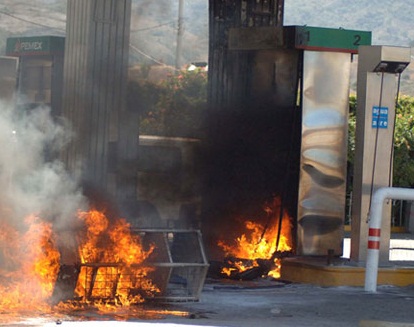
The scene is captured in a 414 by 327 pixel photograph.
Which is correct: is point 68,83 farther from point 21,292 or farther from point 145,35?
point 21,292

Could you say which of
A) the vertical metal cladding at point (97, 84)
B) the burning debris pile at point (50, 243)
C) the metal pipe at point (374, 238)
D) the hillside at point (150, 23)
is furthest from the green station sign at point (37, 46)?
the metal pipe at point (374, 238)

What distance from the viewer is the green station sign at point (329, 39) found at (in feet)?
54.0

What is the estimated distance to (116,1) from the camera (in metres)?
14.8

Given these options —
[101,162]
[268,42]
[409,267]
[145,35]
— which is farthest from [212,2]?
[409,267]

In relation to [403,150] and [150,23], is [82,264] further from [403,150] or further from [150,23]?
[403,150]

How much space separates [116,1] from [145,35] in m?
0.69

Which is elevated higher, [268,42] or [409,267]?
[268,42]

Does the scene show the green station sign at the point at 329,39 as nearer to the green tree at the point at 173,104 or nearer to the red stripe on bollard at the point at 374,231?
the green tree at the point at 173,104

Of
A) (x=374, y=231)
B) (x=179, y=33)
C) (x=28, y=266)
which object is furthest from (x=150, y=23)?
(x=28, y=266)

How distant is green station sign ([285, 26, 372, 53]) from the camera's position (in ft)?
54.0

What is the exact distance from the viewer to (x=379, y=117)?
1528 cm

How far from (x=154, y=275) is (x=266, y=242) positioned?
5294 mm

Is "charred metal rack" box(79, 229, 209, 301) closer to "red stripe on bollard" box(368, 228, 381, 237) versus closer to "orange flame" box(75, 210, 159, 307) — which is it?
"orange flame" box(75, 210, 159, 307)

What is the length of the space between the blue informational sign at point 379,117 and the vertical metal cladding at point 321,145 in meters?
1.31
